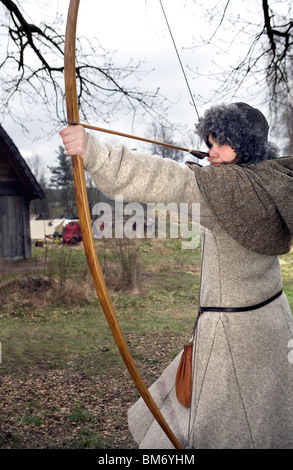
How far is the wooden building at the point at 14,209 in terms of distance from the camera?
12.2 metres

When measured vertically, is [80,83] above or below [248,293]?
above

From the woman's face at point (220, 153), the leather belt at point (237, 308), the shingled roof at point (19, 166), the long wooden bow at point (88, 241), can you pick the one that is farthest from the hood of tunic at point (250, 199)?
the shingled roof at point (19, 166)

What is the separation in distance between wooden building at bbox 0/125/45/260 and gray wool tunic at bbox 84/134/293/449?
1066cm

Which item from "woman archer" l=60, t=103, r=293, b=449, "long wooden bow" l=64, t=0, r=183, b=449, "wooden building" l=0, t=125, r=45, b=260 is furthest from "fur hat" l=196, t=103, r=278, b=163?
"wooden building" l=0, t=125, r=45, b=260

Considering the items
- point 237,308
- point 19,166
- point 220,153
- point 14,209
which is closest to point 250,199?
point 220,153

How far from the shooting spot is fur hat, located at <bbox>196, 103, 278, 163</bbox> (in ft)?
5.81

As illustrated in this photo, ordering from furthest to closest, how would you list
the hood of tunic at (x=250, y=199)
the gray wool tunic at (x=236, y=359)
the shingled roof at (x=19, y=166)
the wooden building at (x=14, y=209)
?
the wooden building at (x=14, y=209), the shingled roof at (x=19, y=166), the gray wool tunic at (x=236, y=359), the hood of tunic at (x=250, y=199)

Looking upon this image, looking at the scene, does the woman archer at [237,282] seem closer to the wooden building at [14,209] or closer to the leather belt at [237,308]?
the leather belt at [237,308]

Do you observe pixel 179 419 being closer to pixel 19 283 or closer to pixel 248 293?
pixel 248 293

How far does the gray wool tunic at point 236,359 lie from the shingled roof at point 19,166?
950 cm
